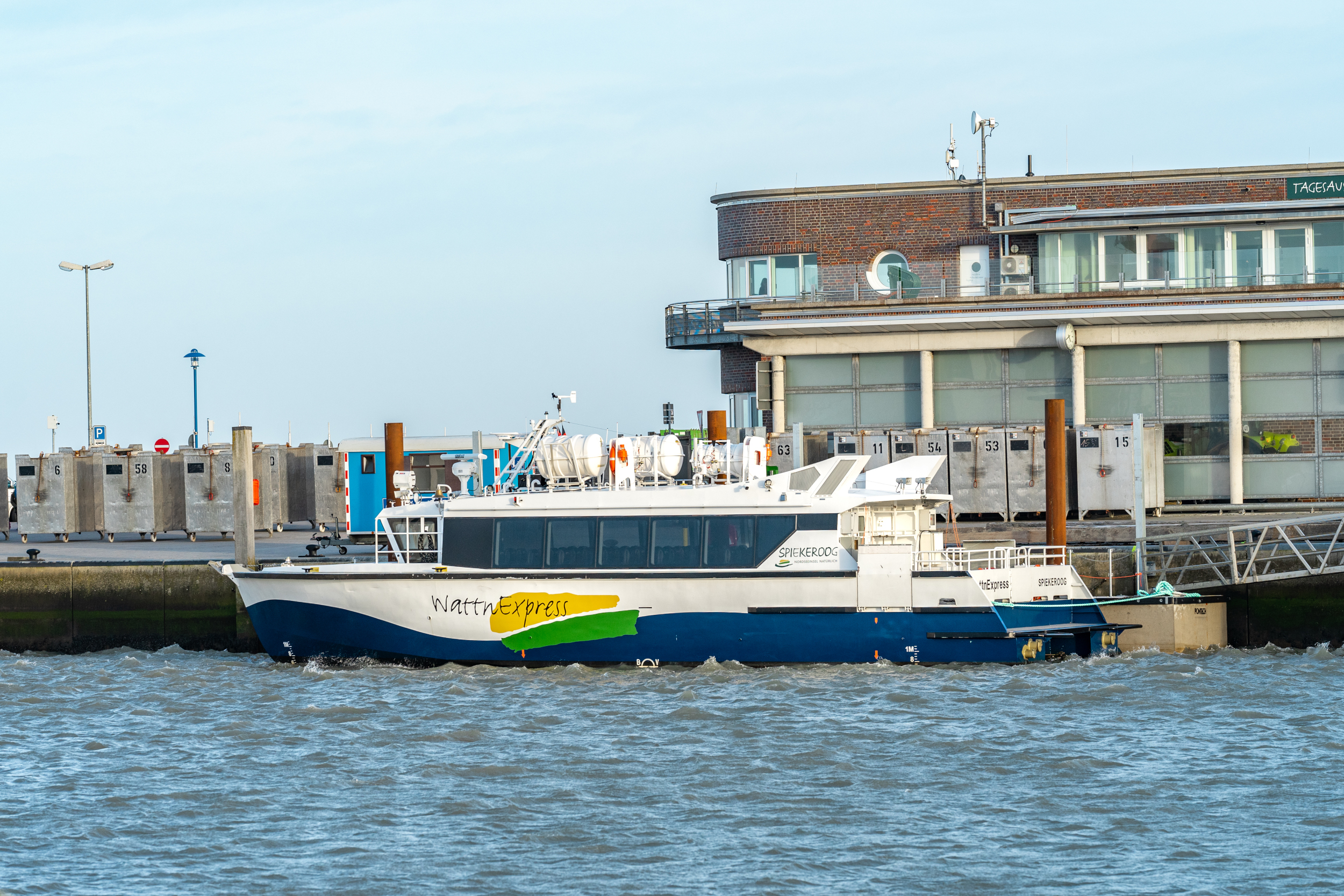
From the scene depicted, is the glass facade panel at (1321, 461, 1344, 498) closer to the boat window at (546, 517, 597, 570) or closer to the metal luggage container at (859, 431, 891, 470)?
the metal luggage container at (859, 431, 891, 470)

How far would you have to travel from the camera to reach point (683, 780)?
56.1ft

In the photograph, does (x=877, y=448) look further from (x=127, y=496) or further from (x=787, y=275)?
(x=127, y=496)

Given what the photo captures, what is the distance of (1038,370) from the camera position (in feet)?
115

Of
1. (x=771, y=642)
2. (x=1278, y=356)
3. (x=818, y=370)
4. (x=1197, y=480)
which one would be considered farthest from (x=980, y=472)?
(x=771, y=642)

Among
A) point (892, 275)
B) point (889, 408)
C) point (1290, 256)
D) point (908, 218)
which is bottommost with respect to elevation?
point (889, 408)

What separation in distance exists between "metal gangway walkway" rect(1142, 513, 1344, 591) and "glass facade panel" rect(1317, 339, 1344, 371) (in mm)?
8383

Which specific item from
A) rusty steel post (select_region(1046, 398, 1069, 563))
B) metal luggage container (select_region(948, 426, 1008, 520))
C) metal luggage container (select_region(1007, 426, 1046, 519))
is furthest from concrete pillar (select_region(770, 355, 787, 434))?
rusty steel post (select_region(1046, 398, 1069, 563))

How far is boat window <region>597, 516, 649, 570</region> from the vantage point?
74.3ft

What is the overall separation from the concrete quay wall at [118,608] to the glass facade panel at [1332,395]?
22.3 metres

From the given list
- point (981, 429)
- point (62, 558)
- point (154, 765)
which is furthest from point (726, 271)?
point (154, 765)

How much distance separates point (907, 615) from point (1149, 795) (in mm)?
6316

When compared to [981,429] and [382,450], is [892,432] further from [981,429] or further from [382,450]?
[382,450]

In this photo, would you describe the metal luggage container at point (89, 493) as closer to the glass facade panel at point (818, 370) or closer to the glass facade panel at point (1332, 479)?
the glass facade panel at point (818, 370)

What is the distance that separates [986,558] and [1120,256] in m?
14.1
